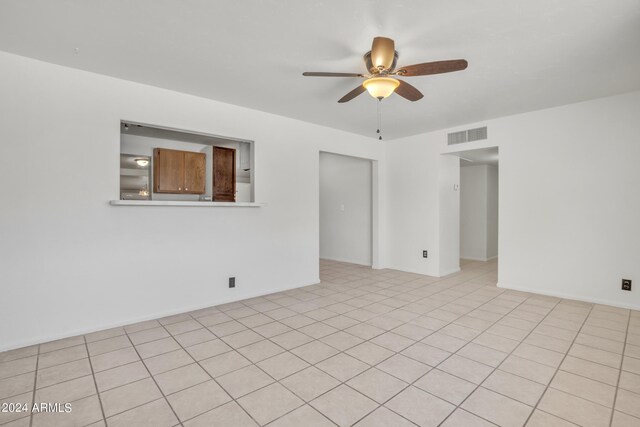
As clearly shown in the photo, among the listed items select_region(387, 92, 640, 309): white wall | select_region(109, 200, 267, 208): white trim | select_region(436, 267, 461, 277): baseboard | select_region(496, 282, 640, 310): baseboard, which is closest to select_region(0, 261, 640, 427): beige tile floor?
select_region(496, 282, 640, 310): baseboard

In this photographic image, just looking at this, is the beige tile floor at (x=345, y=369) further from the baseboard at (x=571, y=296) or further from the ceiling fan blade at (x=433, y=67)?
the ceiling fan blade at (x=433, y=67)

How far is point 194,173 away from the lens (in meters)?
5.21

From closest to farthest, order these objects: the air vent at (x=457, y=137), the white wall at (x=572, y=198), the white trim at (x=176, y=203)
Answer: the white trim at (x=176, y=203) < the white wall at (x=572, y=198) < the air vent at (x=457, y=137)

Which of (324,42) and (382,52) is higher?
(324,42)

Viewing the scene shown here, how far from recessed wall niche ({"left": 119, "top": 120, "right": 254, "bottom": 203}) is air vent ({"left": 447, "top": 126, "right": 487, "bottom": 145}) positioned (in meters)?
3.23

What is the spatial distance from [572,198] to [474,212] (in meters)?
3.00

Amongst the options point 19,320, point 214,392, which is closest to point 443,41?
point 214,392

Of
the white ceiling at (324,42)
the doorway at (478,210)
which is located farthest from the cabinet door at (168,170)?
the doorway at (478,210)

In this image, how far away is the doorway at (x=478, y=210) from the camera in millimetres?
6602

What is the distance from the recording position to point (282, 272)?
4.32 metres

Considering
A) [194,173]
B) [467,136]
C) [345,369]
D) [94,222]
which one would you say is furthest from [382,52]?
[194,173]

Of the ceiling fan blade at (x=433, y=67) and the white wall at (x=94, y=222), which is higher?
the ceiling fan blade at (x=433, y=67)

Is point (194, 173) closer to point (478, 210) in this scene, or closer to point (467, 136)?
point (467, 136)

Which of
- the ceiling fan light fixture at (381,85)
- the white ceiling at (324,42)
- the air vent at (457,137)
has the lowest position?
the ceiling fan light fixture at (381,85)
